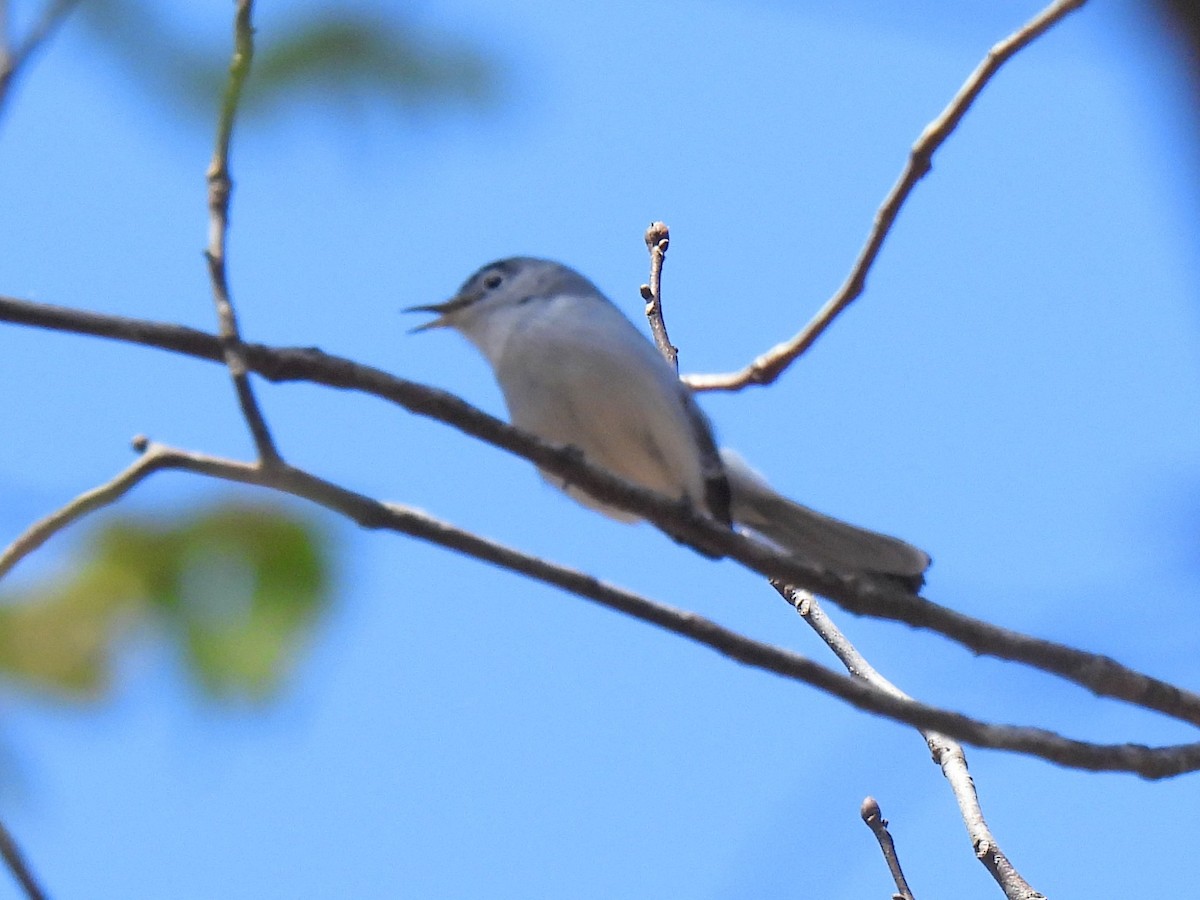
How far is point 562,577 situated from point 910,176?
1408 millimetres

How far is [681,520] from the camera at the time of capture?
10.5ft

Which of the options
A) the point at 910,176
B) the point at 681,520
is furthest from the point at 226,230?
the point at 910,176

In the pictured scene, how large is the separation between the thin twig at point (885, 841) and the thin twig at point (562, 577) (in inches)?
54.8

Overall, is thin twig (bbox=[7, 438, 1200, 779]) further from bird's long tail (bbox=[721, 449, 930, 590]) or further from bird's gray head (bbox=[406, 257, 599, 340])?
bird's gray head (bbox=[406, 257, 599, 340])

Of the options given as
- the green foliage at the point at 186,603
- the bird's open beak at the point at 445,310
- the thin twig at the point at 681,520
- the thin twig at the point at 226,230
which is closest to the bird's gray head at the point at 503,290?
the bird's open beak at the point at 445,310

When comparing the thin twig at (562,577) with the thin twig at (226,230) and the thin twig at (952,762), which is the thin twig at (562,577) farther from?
the thin twig at (952,762)

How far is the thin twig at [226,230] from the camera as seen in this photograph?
2.49 meters

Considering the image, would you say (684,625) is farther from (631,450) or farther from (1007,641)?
(631,450)

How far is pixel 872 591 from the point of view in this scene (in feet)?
10.3

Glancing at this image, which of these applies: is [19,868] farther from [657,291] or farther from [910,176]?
[657,291]

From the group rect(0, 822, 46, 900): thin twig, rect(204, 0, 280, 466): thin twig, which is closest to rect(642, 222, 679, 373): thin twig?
rect(204, 0, 280, 466): thin twig

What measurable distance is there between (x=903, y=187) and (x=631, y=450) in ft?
4.58

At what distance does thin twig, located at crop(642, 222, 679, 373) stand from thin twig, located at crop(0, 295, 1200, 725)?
202 cm

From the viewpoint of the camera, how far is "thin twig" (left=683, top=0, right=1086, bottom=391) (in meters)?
3.15
